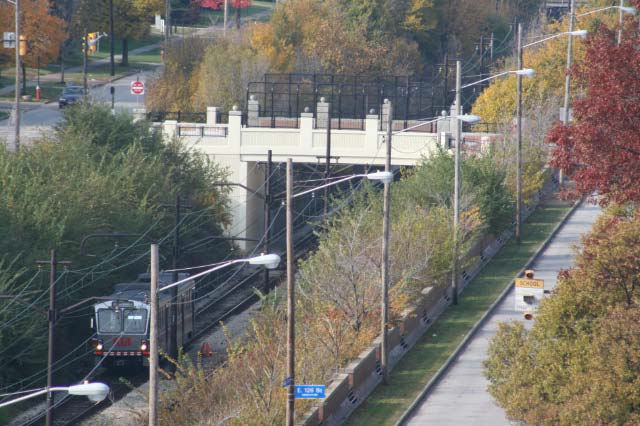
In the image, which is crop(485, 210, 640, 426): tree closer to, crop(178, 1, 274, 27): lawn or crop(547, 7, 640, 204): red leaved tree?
crop(547, 7, 640, 204): red leaved tree

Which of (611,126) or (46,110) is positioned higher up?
(611,126)

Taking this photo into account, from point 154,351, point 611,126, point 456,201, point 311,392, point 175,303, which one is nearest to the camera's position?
point 154,351

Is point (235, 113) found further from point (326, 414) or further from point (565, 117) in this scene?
point (326, 414)

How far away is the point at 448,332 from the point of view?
1638 inches

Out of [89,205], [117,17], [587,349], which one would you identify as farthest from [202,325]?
[117,17]

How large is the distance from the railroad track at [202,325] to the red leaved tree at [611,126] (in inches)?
445

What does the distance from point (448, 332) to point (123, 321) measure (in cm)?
1042

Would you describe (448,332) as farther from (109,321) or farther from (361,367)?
(109,321)

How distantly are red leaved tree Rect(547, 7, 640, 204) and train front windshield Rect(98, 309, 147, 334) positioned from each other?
53.5 ft

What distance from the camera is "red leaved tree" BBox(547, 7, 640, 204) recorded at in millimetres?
27547

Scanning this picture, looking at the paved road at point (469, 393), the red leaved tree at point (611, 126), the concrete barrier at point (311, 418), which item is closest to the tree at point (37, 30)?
the paved road at point (469, 393)

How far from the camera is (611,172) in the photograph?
27.8 metres

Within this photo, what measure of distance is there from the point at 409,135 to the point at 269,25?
26657 millimetres

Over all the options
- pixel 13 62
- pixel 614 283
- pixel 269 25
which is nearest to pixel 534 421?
pixel 614 283
